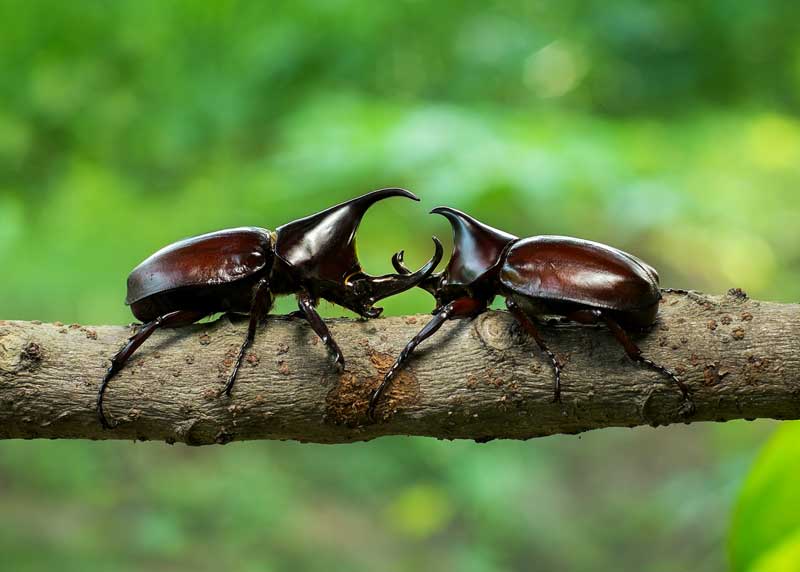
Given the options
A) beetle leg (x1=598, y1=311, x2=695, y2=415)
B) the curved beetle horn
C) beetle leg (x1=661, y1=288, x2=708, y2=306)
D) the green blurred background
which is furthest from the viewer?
the green blurred background

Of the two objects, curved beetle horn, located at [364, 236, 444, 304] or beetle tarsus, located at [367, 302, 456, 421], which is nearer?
beetle tarsus, located at [367, 302, 456, 421]

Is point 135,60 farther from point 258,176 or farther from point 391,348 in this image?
point 391,348

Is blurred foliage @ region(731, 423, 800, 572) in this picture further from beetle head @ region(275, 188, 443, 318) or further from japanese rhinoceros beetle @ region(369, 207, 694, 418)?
beetle head @ region(275, 188, 443, 318)

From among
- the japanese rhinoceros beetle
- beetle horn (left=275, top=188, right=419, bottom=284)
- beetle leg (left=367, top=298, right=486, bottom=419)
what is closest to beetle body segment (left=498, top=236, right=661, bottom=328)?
the japanese rhinoceros beetle

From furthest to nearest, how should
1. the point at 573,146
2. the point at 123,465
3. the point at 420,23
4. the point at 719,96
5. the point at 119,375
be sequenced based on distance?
the point at 719,96 → the point at 420,23 → the point at 123,465 → the point at 573,146 → the point at 119,375

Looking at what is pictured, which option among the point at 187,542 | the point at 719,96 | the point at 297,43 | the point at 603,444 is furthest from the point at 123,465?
the point at 719,96

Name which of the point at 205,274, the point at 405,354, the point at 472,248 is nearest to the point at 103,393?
the point at 205,274
